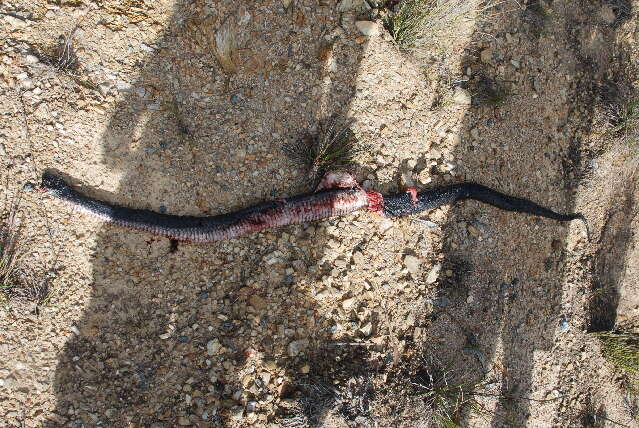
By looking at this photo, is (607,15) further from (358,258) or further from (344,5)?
(358,258)

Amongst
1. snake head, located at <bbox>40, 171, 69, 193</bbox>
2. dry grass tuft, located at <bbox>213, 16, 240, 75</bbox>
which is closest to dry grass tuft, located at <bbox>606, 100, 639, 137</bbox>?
dry grass tuft, located at <bbox>213, 16, 240, 75</bbox>

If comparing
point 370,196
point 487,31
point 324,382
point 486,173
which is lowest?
point 324,382

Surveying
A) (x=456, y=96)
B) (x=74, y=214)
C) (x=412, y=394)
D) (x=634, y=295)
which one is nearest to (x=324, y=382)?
(x=412, y=394)

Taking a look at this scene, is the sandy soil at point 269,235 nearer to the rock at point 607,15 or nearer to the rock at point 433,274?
the rock at point 433,274

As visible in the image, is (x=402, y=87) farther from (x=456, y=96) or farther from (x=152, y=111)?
(x=152, y=111)

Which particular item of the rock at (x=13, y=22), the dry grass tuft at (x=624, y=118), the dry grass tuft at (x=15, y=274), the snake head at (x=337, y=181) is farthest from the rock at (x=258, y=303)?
the dry grass tuft at (x=624, y=118)

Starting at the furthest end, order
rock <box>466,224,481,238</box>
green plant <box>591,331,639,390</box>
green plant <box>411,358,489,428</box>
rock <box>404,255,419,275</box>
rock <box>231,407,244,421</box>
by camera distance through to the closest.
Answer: green plant <box>591,331,639,390</box> → rock <box>466,224,481,238</box> → rock <box>404,255,419,275</box> → green plant <box>411,358,489,428</box> → rock <box>231,407,244,421</box>

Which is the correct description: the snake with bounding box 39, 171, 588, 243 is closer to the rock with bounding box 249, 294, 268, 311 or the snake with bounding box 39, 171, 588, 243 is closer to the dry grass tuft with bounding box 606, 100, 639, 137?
the rock with bounding box 249, 294, 268, 311

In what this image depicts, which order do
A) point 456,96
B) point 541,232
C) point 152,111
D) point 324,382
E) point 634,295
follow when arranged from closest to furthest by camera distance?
point 324,382 → point 152,111 → point 456,96 → point 541,232 → point 634,295
